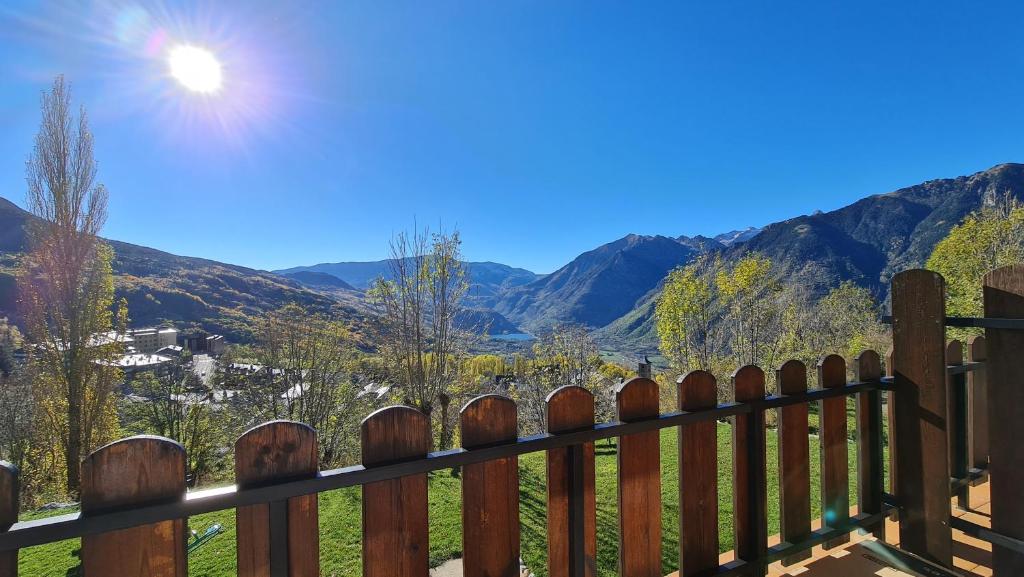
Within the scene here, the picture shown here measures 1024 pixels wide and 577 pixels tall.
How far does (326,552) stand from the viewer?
4320 millimetres

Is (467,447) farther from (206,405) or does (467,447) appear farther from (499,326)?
(499,326)

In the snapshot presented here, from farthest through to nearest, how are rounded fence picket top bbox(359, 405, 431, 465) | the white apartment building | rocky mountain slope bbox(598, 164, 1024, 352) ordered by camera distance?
rocky mountain slope bbox(598, 164, 1024, 352) < the white apartment building < rounded fence picket top bbox(359, 405, 431, 465)

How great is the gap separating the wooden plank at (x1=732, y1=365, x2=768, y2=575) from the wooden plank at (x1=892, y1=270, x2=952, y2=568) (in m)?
0.65

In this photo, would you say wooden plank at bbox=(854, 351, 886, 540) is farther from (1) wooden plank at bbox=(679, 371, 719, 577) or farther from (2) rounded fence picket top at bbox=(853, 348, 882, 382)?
(1) wooden plank at bbox=(679, 371, 719, 577)

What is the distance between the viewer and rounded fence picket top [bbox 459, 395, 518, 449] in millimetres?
1239

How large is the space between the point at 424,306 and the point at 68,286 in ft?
40.8

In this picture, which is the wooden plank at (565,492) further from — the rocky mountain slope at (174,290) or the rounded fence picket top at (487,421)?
the rocky mountain slope at (174,290)

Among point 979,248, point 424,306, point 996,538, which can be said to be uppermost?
point 979,248

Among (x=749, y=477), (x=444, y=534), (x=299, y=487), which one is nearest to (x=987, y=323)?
(x=749, y=477)

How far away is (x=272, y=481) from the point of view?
39.4 inches

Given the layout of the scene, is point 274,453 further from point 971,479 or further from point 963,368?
point 971,479

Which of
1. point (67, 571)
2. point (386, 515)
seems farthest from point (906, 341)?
point (67, 571)

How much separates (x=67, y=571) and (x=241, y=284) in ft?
237

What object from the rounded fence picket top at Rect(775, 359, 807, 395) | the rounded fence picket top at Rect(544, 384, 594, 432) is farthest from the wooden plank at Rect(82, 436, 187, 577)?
the rounded fence picket top at Rect(775, 359, 807, 395)
